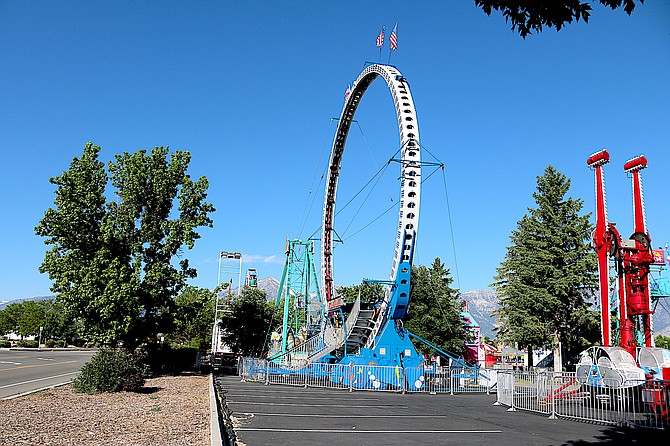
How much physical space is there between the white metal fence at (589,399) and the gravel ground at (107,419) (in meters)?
10.4

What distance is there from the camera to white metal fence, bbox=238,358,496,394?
2689cm

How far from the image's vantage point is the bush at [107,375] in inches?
828

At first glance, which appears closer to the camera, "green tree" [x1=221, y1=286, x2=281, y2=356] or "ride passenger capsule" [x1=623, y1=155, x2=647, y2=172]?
"ride passenger capsule" [x1=623, y1=155, x2=647, y2=172]

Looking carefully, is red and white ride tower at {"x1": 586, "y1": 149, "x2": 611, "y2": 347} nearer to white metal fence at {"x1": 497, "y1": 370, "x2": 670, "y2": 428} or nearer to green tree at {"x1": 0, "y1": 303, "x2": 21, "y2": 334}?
white metal fence at {"x1": 497, "y1": 370, "x2": 670, "y2": 428}

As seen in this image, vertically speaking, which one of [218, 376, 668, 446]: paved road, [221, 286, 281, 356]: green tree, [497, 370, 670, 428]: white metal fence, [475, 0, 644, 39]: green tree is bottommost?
[218, 376, 668, 446]: paved road

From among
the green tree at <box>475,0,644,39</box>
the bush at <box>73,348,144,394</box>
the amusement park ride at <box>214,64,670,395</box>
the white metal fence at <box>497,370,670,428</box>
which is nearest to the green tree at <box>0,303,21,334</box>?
the amusement park ride at <box>214,64,670,395</box>

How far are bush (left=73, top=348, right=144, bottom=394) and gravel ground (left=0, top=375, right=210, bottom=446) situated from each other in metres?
0.52

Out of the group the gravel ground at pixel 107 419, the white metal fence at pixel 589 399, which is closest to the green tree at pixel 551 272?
the white metal fence at pixel 589 399

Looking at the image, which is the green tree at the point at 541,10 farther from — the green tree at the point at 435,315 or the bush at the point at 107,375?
the green tree at the point at 435,315

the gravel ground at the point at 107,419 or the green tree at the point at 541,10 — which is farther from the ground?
the green tree at the point at 541,10

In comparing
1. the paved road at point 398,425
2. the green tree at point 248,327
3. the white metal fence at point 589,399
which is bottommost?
the paved road at point 398,425

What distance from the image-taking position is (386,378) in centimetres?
2700

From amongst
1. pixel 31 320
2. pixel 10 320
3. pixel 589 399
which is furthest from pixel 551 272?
pixel 10 320

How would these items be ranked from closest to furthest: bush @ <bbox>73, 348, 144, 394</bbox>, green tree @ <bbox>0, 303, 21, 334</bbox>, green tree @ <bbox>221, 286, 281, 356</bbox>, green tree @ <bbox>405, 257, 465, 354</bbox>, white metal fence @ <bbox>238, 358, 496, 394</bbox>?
bush @ <bbox>73, 348, 144, 394</bbox>
white metal fence @ <bbox>238, 358, 496, 394</bbox>
green tree @ <bbox>405, 257, 465, 354</bbox>
green tree @ <bbox>221, 286, 281, 356</bbox>
green tree @ <bbox>0, 303, 21, 334</bbox>
